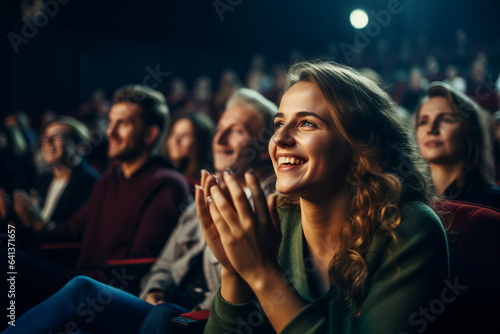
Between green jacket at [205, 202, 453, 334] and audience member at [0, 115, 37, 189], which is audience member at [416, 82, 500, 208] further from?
audience member at [0, 115, 37, 189]

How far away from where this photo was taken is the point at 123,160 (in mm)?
2133

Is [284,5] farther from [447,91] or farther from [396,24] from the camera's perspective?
[447,91]

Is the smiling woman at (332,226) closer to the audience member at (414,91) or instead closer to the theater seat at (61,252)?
the theater seat at (61,252)

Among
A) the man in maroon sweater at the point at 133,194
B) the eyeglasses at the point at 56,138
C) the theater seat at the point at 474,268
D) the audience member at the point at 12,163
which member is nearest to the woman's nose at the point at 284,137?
the theater seat at the point at 474,268

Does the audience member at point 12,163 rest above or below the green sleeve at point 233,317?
above

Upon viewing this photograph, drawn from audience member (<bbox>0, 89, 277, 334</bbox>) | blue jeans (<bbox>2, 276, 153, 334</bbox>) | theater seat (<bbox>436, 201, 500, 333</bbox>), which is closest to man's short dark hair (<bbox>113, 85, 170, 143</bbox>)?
audience member (<bbox>0, 89, 277, 334</bbox>)

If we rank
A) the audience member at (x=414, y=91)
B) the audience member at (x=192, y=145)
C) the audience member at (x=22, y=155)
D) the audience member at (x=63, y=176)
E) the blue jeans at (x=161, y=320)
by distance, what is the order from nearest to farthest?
the blue jeans at (x=161, y=320) → the audience member at (x=192, y=145) → the audience member at (x=63, y=176) → the audience member at (x=22, y=155) → the audience member at (x=414, y=91)

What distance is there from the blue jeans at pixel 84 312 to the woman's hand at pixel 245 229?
511 millimetres

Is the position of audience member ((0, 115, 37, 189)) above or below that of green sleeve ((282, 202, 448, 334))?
above

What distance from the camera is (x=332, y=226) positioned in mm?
989

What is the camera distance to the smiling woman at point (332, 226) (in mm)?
838

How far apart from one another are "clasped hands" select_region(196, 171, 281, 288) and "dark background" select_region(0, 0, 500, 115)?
582cm

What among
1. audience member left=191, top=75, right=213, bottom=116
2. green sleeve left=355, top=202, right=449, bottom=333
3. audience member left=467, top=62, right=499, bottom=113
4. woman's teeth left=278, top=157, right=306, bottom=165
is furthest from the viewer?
audience member left=191, top=75, right=213, bottom=116

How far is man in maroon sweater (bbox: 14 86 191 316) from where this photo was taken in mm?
1947
